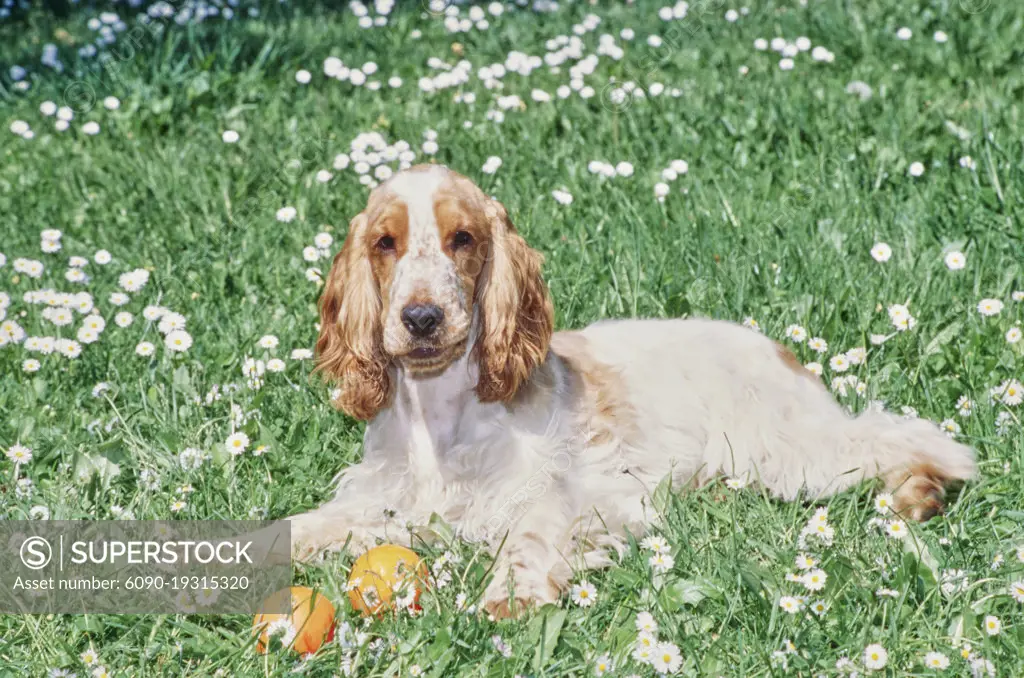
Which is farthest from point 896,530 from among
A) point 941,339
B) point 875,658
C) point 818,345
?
point 941,339

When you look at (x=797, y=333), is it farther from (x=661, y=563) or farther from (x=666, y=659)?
(x=666, y=659)

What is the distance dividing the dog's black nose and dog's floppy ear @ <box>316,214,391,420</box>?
356 millimetres

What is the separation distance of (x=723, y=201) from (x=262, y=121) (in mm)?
2815

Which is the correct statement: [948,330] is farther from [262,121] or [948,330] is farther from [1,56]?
[1,56]

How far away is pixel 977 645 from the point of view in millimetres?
3010

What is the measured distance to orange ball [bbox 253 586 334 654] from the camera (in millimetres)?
3084

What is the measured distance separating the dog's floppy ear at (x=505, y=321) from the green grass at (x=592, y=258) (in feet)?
1.72

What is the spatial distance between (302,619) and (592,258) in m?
2.57

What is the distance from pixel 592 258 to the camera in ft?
17.3

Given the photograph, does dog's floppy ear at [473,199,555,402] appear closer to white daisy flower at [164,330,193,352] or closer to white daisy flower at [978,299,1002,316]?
white daisy flower at [164,330,193,352]

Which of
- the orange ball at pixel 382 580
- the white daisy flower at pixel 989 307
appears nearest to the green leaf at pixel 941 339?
the white daisy flower at pixel 989 307

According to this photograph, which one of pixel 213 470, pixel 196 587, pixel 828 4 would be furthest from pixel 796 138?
pixel 196 587

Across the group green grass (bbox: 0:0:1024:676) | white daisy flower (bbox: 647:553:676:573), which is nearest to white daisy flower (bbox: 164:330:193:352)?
green grass (bbox: 0:0:1024:676)

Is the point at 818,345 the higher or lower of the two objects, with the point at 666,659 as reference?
lower
